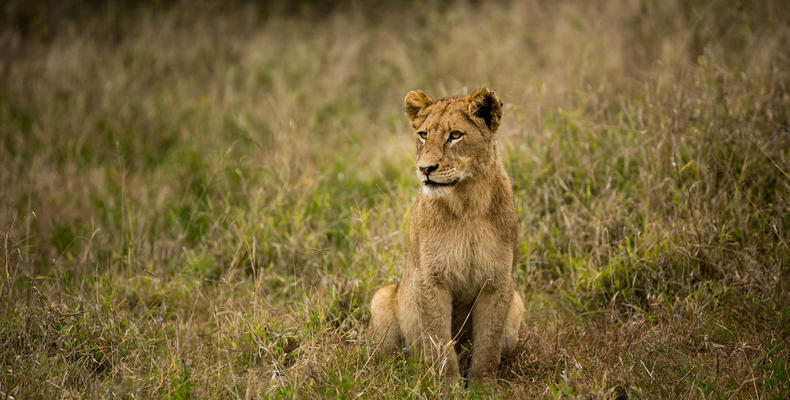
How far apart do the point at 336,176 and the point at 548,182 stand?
8.23 feet

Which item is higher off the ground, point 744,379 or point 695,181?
point 695,181

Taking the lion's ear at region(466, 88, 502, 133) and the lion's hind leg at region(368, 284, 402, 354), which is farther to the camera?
the lion's hind leg at region(368, 284, 402, 354)

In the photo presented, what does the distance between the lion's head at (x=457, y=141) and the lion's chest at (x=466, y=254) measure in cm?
29

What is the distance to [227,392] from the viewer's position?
367 cm

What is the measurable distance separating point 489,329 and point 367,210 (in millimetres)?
2422

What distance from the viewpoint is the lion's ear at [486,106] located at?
372 centimetres

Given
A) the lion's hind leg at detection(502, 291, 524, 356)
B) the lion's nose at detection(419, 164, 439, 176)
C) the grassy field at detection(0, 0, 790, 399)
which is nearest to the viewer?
the lion's nose at detection(419, 164, 439, 176)

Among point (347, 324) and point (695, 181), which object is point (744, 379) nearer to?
point (695, 181)

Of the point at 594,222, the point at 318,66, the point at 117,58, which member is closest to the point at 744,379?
the point at 594,222

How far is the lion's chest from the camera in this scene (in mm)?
3760

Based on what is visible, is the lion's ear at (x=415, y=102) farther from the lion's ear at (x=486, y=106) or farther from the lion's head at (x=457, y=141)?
the lion's ear at (x=486, y=106)

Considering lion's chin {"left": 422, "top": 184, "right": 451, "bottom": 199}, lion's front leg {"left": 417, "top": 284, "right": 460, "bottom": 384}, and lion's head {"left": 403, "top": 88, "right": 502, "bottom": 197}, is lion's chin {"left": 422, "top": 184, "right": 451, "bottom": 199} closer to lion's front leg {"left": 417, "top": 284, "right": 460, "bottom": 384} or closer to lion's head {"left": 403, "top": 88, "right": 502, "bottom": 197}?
lion's head {"left": 403, "top": 88, "right": 502, "bottom": 197}

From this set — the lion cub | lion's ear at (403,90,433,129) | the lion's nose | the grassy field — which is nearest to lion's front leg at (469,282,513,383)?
the lion cub

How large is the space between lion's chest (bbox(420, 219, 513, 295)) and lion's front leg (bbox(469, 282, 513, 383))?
0.32 feet
